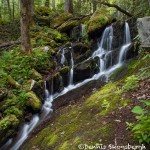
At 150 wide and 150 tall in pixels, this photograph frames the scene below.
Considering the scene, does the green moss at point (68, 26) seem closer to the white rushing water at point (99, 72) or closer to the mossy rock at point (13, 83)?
the white rushing water at point (99, 72)

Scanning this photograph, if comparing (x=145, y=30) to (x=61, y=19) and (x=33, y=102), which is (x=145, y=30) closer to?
(x=33, y=102)

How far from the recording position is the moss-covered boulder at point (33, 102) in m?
9.00

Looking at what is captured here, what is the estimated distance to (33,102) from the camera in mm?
9070

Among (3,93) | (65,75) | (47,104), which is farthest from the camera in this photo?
(65,75)

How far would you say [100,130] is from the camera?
4.53 metres

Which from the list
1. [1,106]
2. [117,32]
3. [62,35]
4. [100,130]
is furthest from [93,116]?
[62,35]

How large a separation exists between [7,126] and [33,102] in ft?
5.78

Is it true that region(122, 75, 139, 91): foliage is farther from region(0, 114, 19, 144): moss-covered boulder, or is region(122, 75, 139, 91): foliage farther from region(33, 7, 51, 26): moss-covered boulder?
region(33, 7, 51, 26): moss-covered boulder

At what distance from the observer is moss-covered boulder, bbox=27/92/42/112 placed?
900 centimetres

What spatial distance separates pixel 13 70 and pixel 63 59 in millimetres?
3076

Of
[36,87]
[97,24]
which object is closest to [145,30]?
[36,87]

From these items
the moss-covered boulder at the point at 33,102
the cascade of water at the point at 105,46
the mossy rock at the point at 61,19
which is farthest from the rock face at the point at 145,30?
the mossy rock at the point at 61,19

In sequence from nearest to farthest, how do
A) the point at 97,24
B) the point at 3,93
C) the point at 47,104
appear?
the point at 3,93
the point at 47,104
the point at 97,24

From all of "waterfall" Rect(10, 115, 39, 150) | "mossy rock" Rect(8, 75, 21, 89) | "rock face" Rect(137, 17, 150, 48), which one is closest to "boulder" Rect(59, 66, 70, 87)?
"mossy rock" Rect(8, 75, 21, 89)
